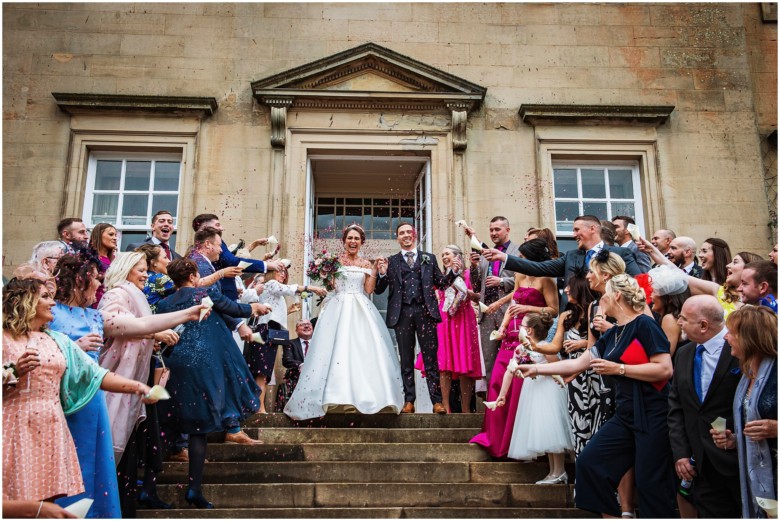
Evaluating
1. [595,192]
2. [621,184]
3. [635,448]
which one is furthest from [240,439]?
[621,184]

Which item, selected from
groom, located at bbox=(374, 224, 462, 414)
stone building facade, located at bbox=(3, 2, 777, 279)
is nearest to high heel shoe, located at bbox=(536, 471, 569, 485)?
groom, located at bbox=(374, 224, 462, 414)

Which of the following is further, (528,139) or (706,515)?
(528,139)

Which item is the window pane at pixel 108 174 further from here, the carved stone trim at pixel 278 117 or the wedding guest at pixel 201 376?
the wedding guest at pixel 201 376

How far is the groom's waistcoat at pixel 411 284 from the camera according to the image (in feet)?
25.1

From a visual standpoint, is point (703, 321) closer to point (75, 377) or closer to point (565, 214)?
point (75, 377)

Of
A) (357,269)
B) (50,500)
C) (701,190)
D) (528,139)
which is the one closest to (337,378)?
(357,269)

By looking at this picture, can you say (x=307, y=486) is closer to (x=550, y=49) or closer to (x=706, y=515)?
(x=706, y=515)

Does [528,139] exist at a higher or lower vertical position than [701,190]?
higher

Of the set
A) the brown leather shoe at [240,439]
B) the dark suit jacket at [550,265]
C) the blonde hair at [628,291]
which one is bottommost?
the brown leather shoe at [240,439]

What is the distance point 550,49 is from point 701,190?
2.95 meters

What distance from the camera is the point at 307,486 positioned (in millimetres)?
5684

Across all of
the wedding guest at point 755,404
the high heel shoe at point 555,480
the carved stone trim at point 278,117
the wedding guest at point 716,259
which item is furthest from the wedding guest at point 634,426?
the carved stone trim at point 278,117

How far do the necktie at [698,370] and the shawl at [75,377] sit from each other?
3.50m

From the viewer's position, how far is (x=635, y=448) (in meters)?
4.65
